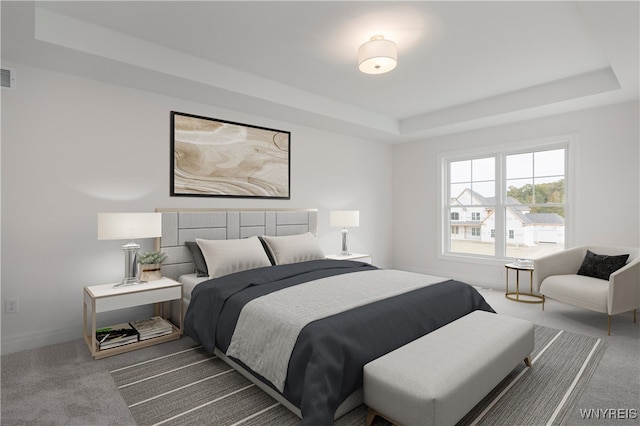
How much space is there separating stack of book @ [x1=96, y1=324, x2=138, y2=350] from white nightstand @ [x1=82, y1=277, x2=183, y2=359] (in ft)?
0.11

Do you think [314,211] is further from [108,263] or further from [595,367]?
[595,367]

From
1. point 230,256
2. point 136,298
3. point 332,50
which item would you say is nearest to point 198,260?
point 230,256

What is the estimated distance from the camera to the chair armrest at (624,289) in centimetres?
303

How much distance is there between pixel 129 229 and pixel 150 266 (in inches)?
18.0

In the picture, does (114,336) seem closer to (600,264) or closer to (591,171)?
(600,264)

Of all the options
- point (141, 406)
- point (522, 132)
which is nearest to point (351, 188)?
point (522, 132)

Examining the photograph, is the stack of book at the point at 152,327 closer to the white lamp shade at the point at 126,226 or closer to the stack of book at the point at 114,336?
the stack of book at the point at 114,336

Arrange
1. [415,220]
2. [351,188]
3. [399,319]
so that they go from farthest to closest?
[415,220] → [351,188] → [399,319]

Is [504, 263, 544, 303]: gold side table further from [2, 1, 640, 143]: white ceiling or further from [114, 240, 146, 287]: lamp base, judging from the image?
[114, 240, 146, 287]: lamp base

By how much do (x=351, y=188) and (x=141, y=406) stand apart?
4134 millimetres

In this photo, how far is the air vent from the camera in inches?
107

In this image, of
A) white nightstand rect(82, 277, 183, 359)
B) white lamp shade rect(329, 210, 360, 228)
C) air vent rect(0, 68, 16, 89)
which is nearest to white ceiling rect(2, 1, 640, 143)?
air vent rect(0, 68, 16, 89)

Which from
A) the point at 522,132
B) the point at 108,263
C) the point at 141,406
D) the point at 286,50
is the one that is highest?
the point at 286,50

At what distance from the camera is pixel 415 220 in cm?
592
